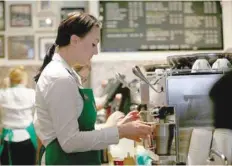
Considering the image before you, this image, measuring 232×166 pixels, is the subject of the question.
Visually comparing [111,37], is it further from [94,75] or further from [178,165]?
[178,165]

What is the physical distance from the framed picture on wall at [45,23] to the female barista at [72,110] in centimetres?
343

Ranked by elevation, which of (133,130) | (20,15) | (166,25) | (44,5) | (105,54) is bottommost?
(133,130)

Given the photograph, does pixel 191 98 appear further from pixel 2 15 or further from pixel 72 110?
pixel 2 15

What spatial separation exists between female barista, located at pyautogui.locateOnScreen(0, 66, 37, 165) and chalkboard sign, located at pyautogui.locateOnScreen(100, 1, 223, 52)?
1.05m

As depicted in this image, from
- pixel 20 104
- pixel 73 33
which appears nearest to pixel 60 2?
pixel 20 104

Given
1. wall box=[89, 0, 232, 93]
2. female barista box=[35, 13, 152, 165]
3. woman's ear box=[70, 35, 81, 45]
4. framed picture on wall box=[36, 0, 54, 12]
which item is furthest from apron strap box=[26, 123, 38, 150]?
woman's ear box=[70, 35, 81, 45]

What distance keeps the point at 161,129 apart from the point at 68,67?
0.43 m

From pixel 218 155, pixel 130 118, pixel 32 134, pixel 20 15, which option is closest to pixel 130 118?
pixel 130 118

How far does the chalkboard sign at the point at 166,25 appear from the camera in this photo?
15.6 ft

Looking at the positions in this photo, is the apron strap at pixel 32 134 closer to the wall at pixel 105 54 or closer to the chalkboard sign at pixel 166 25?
the wall at pixel 105 54

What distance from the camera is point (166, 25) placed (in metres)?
4.76

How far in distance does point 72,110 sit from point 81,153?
19cm

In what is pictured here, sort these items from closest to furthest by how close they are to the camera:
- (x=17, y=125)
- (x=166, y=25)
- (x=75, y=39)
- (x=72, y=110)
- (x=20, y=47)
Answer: (x=72, y=110)
(x=75, y=39)
(x=17, y=125)
(x=166, y=25)
(x=20, y=47)

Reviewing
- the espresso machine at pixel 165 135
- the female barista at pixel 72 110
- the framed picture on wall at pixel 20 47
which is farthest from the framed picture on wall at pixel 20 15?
the espresso machine at pixel 165 135
